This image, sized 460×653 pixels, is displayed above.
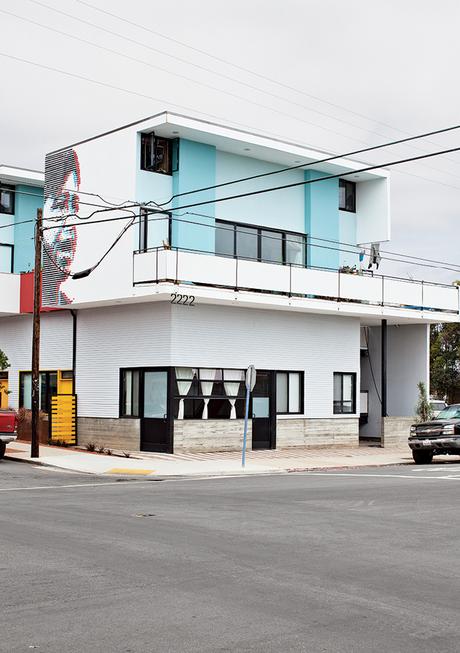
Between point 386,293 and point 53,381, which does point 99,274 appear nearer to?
point 53,381

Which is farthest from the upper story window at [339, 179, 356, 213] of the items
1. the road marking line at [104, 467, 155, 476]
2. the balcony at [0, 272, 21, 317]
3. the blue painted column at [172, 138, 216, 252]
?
the road marking line at [104, 467, 155, 476]

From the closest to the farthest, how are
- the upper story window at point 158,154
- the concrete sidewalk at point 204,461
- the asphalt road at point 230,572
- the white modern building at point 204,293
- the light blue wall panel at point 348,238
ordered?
the asphalt road at point 230,572 < the concrete sidewalk at point 204,461 < the white modern building at point 204,293 < the upper story window at point 158,154 < the light blue wall panel at point 348,238

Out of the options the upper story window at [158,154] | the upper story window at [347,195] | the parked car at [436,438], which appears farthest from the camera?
the upper story window at [347,195]

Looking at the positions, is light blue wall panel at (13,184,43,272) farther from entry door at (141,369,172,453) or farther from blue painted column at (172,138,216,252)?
entry door at (141,369,172,453)

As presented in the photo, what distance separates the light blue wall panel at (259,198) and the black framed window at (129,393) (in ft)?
19.6

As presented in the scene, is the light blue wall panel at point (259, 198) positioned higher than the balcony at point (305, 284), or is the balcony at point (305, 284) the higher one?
the light blue wall panel at point (259, 198)

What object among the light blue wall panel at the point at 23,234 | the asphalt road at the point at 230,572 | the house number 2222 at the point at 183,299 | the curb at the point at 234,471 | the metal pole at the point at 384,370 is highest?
the light blue wall panel at the point at 23,234

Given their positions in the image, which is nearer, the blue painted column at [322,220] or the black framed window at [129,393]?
the black framed window at [129,393]

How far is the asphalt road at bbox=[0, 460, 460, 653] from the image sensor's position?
22.7 ft

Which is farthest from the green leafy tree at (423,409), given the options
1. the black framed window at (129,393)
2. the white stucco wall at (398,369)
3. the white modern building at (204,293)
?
the black framed window at (129,393)

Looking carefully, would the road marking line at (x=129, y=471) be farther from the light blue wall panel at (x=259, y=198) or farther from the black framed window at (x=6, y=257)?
the black framed window at (x=6, y=257)

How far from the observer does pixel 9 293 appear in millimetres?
33375

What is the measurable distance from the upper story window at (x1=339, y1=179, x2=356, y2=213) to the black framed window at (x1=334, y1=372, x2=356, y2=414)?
646 centimetres

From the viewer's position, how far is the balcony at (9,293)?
33.3 m
